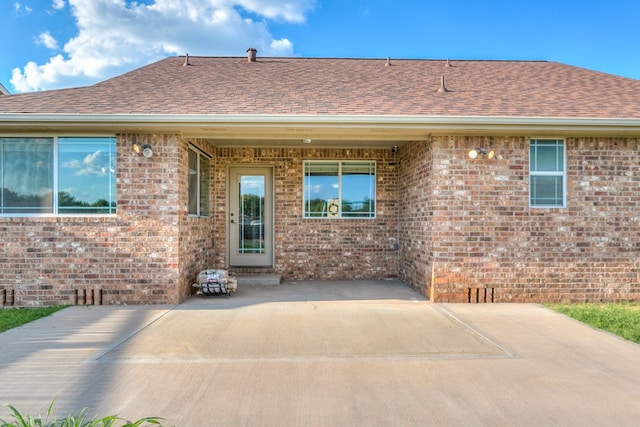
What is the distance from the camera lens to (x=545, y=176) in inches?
275

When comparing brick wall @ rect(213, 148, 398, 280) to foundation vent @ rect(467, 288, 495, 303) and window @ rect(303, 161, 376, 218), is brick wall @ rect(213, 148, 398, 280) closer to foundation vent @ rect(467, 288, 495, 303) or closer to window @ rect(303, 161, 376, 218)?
window @ rect(303, 161, 376, 218)

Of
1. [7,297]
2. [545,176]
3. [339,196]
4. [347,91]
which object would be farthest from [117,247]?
[545,176]

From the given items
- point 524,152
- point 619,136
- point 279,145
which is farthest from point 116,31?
point 619,136

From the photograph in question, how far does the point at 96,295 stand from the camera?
6582 mm

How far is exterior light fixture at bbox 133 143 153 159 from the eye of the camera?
6514 mm

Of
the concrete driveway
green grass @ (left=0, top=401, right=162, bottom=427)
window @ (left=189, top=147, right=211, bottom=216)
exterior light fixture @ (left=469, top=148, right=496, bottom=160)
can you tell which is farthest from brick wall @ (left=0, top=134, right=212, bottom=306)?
exterior light fixture @ (left=469, top=148, right=496, bottom=160)

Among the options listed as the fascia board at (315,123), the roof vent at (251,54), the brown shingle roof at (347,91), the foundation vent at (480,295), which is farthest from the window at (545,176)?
the roof vent at (251,54)

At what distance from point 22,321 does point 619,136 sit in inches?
382

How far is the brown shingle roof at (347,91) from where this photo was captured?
6.64 metres

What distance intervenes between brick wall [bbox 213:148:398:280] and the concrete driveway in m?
2.63

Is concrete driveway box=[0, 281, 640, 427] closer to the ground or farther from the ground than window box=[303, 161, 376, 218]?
closer to the ground

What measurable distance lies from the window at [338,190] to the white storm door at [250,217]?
2.98ft

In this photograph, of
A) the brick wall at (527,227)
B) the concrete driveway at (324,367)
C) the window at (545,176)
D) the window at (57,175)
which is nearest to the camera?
the concrete driveway at (324,367)

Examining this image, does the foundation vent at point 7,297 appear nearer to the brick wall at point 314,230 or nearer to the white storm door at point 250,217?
the brick wall at point 314,230
